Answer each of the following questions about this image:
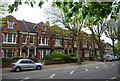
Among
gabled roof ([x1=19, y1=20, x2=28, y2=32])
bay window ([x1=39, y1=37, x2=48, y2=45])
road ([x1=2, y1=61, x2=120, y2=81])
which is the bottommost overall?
road ([x1=2, y1=61, x2=120, y2=81])

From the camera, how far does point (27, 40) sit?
97.8ft

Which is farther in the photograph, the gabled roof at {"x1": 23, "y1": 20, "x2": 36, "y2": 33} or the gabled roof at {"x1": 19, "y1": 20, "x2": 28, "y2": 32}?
the gabled roof at {"x1": 23, "y1": 20, "x2": 36, "y2": 33}

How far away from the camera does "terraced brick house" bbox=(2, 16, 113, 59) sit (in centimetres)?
2681

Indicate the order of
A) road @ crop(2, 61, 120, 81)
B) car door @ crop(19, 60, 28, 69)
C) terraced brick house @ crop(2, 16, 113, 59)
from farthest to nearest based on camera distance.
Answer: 1. terraced brick house @ crop(2, 16, 113, 59)
2. car door @ crop(19, 60, 28, 69)
3. road @ crop(2, 61, 120, 81)

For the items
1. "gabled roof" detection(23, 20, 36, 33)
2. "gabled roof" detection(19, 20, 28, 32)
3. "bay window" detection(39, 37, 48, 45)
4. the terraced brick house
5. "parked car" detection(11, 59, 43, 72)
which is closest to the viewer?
"parked car" detection(11, 59, 43, 72)

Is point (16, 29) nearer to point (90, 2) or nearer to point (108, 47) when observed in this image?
point (90, 2)

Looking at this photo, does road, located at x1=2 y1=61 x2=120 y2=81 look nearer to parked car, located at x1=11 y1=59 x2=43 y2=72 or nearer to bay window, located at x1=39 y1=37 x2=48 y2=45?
parked car, located at x1=11 y1=59 x2=43 y2=72

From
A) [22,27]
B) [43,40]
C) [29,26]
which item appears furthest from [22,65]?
[29,26]

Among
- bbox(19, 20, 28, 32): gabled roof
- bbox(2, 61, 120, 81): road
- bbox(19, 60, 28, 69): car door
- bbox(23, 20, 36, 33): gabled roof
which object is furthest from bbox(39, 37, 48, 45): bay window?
bbox(2, 61, 120, 81): road

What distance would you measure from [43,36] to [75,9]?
2831 centimetres

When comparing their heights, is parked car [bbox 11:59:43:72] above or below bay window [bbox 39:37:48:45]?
below

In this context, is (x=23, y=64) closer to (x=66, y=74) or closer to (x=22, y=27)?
(x=66, y=74)

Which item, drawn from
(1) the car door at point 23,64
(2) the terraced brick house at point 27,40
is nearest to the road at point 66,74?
(1) the car door at point 23,64

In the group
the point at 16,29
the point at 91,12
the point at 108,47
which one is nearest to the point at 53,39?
the point at 16,29
